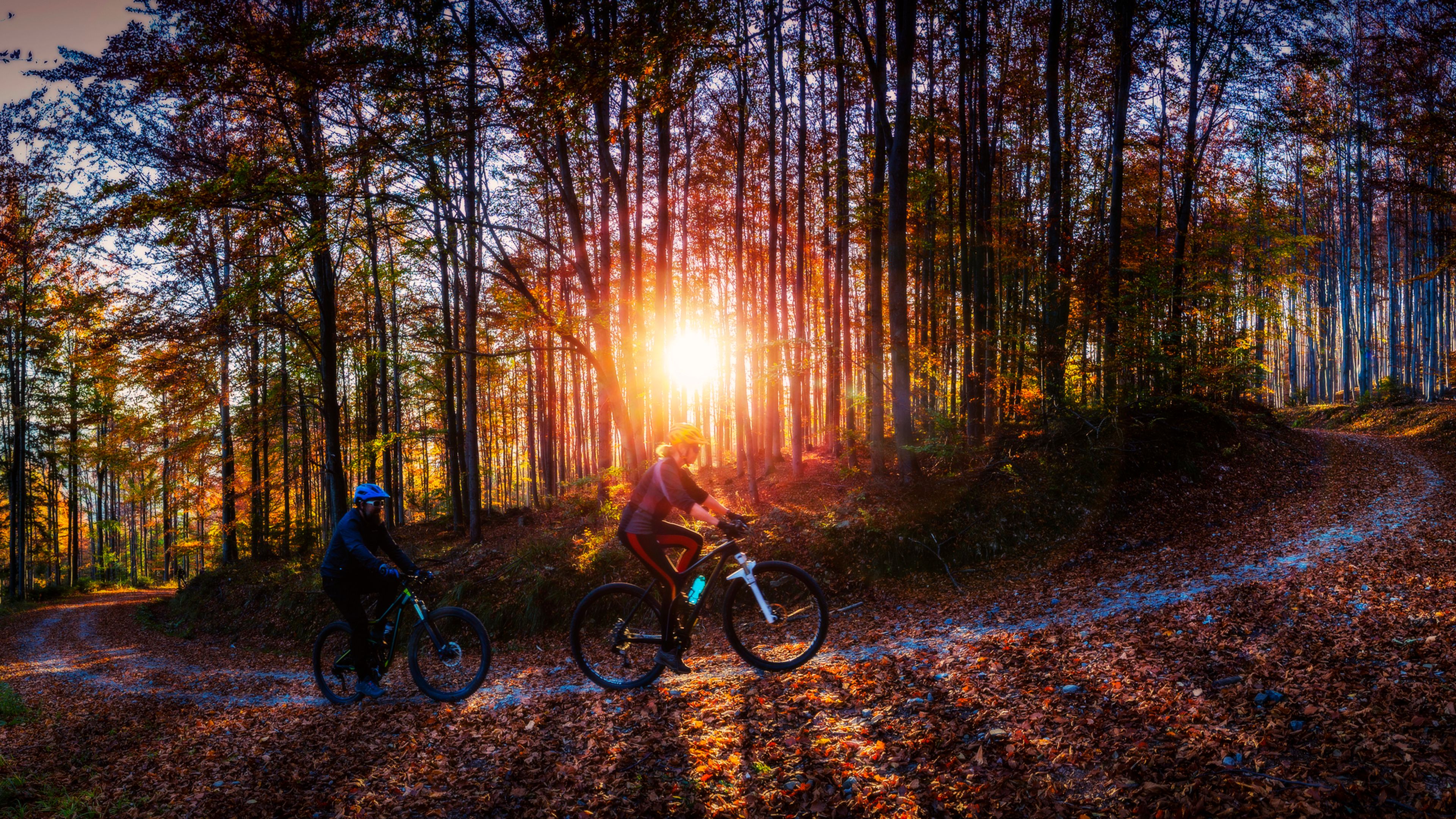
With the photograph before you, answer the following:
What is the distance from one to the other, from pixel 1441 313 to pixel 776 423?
31.8 meters

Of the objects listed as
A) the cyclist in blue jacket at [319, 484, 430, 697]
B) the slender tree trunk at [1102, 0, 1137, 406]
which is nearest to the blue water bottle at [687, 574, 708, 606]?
the cyclist in blue jacket at [319, 484, 430, 697]

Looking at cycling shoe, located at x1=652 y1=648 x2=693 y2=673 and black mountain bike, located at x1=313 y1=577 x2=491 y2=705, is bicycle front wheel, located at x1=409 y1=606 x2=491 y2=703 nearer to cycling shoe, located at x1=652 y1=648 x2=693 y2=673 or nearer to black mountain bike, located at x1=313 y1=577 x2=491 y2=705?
black mountain bike, located at x1=313 y1=577 x2=491 y2=705

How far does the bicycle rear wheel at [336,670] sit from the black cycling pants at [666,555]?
324 cm

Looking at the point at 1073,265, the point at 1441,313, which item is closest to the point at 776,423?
the point at 1073,265

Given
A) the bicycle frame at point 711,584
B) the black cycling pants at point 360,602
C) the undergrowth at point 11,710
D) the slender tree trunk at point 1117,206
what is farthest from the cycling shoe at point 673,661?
the slender tree trunk at point 1117,206

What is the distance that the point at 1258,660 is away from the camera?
412cm

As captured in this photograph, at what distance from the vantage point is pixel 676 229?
19047 millimetres

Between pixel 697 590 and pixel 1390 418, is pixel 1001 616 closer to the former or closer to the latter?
pixel 697 590

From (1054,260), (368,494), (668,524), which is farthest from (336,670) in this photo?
(1054,260)

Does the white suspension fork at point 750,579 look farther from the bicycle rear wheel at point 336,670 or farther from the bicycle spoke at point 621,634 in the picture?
the bicycle rear wheel at point 336,670

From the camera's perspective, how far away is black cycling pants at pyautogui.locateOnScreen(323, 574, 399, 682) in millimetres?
6035

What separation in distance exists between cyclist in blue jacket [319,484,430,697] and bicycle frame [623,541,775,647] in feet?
7.06

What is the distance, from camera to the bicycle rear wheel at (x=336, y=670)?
20.7ft

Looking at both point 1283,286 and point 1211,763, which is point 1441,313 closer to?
point 1283,286
